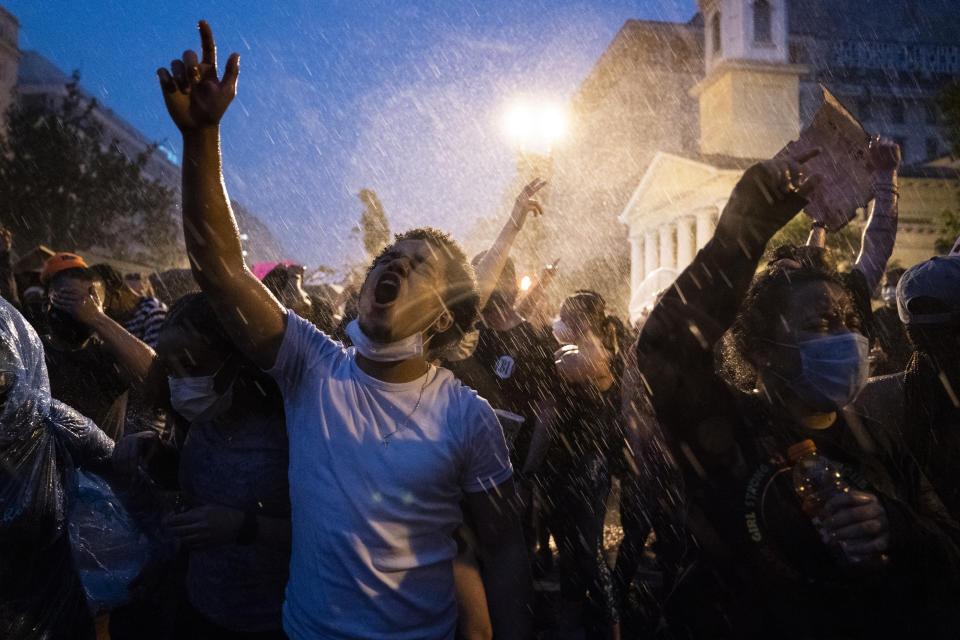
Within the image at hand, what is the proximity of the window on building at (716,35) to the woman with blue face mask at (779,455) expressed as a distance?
48.2m

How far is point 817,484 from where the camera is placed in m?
1.57

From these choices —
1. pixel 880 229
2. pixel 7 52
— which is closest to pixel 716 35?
pixel 7 52

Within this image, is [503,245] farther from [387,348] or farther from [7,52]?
[7,52]

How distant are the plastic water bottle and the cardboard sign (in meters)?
0.64

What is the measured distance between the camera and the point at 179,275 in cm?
834

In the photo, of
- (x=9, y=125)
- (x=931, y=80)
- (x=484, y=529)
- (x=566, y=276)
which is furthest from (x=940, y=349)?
(x=931, y=80)

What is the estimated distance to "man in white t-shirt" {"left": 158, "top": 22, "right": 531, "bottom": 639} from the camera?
1.73 metres

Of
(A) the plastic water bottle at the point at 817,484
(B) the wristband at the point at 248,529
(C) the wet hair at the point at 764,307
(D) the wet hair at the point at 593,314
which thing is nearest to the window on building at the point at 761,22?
(D) the wet hair at the point at 593,314

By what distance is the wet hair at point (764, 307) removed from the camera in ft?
6.26

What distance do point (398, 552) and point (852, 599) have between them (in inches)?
43.0

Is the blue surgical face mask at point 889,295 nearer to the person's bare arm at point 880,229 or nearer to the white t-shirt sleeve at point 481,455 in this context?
the person's bare arm at point 880,229

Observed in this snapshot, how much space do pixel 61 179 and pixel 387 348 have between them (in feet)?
92.6

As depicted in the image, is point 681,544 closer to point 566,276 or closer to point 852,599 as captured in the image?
point 852,599

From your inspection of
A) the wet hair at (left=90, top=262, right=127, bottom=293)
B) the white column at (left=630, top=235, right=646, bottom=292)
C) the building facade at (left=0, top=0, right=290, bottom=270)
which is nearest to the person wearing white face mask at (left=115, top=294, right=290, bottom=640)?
the wet hair at (left=90, top=262, right=127, bottom=293)
